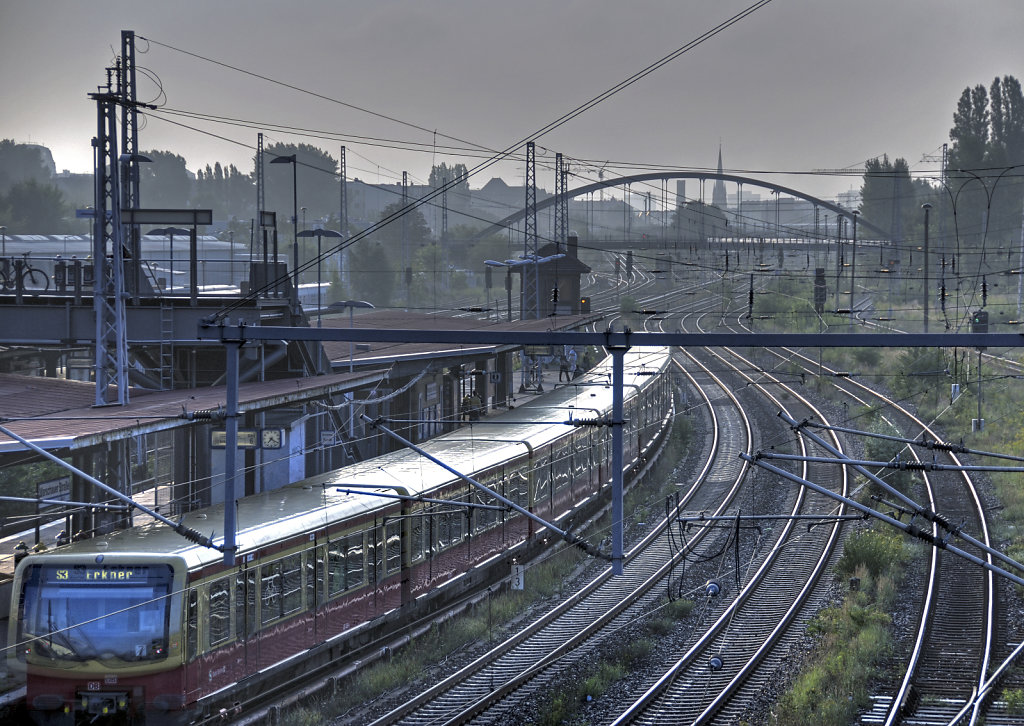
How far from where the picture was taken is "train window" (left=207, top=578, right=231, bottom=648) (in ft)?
35.9

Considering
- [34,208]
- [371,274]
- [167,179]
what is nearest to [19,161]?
[167,179]

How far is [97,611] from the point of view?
34.8 feet

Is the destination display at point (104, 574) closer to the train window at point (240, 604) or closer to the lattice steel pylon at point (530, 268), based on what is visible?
the train window at point (240, 604)

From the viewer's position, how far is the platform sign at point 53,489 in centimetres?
1521

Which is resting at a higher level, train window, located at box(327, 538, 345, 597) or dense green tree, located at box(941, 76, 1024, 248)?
dense green tree, located at box(941, 76, 1024, 248)

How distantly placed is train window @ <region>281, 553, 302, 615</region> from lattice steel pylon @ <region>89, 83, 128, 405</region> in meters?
6.26

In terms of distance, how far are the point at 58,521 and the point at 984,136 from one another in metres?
65.0

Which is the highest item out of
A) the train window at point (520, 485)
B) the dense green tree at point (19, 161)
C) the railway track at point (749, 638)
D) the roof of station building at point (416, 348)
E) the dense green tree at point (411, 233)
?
the dense green tree at point (19, 161)

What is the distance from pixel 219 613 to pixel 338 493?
2701 mm

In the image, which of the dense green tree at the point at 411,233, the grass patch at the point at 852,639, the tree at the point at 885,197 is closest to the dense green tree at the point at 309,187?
the dense green tree at the point at 411,233

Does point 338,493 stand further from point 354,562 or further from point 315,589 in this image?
point 315,589

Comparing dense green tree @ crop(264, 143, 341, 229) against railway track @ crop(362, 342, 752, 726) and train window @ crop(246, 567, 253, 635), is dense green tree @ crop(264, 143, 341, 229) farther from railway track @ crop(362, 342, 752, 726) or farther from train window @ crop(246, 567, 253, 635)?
train window @ crop(246, 567, 253, 635)

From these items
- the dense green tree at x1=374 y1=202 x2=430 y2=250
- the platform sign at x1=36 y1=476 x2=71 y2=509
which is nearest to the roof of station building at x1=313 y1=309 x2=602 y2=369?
the platform sign at x1=36 y1=476 x2=71 y2=509

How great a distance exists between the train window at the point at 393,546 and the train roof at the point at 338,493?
0.32 m
